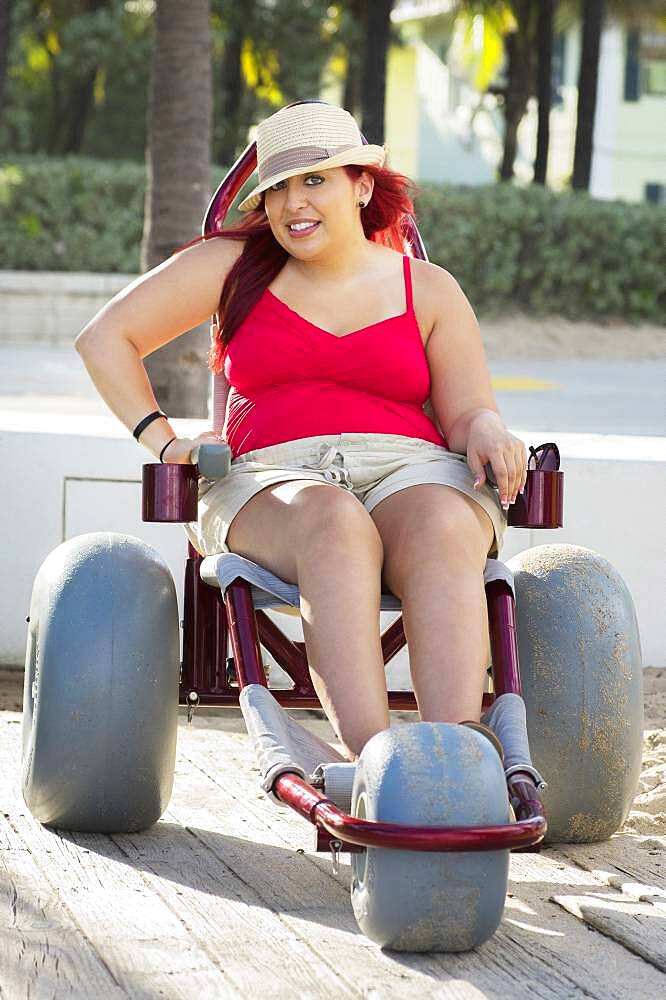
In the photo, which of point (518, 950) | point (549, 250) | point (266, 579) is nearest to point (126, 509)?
point (266, 579)

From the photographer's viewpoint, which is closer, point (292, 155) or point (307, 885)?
point (307, 885)

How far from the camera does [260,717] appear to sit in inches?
122

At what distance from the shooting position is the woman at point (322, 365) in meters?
3.32

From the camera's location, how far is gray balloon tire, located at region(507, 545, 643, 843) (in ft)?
11.5

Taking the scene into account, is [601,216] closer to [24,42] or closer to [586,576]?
[24,42]

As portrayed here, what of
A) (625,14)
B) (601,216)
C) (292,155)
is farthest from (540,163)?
(292,155)

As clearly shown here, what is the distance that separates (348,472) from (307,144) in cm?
72

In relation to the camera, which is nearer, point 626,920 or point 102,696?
point 626,920

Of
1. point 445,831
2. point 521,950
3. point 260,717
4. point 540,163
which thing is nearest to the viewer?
point 445,831

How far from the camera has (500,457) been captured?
331 cm

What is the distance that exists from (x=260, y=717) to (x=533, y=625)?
2.44ft

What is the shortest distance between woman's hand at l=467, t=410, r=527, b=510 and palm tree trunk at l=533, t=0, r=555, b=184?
19.5 m

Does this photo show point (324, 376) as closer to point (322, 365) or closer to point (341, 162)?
point (322, 365)

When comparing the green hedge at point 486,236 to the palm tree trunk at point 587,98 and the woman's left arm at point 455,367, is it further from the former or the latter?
the woman's left arm at point 455,367
